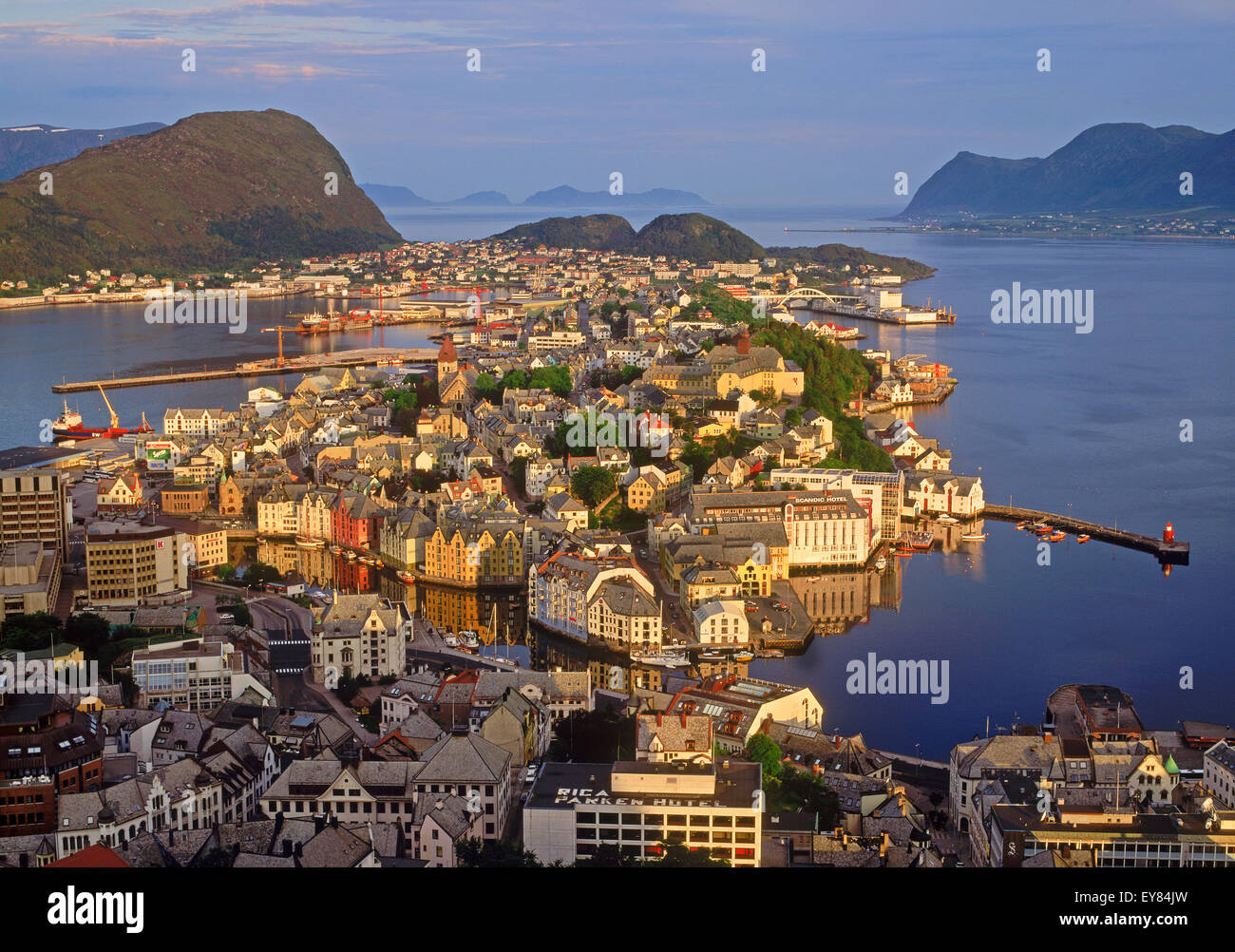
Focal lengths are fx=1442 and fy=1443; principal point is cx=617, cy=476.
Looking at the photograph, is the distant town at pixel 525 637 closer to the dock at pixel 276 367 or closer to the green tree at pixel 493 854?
the green tree at pixel 493 854

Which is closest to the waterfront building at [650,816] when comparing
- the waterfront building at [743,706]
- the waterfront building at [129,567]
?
the waterfront building at [743,706]

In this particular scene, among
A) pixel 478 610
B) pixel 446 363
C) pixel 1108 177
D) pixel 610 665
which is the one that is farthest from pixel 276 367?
pixel 1108 177

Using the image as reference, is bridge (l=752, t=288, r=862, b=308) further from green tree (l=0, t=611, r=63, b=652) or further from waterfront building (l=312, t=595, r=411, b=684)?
green tree (l=0, t=611, r=63, b=652)

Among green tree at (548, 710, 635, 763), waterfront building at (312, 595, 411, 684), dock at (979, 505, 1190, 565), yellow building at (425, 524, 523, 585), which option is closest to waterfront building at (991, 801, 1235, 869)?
green tree at (548, 710, 635, 763)

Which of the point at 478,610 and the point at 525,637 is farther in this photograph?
the point at 478,610

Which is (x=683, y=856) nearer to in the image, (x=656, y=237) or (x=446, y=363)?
(x=446, y=363)

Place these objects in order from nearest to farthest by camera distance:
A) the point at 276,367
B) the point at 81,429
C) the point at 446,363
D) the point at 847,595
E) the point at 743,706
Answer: the point at 743,706, the point at 847,595, the point at 81,429, the point at 446,363, the point at 276,367

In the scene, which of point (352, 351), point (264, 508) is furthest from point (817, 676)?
point (352, 351)
